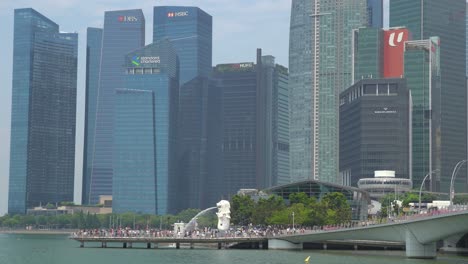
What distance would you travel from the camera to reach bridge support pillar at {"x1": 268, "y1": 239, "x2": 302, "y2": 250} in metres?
153

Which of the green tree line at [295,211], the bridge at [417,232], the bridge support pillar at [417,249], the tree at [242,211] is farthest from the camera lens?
the tree at [242,211]

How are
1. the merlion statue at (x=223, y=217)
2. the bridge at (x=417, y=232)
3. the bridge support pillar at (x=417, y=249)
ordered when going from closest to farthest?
1. the bridge at (x=417, y=232)
2. the bridge support pillar at (x=417, y=249)
3. the merlion statue at (x=223, y=217)

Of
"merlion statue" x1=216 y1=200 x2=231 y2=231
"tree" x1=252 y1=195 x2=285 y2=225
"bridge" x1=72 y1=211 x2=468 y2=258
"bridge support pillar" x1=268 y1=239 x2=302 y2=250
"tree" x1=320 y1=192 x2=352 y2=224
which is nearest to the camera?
"bridge" x1=72 y1=211 x2=468 y2=258

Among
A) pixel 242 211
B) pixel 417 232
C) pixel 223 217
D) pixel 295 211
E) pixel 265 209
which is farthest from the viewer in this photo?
pixel 242 211

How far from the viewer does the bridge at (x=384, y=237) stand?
11400cm

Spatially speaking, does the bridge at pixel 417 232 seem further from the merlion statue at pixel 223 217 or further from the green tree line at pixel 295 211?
the merlion statue at pixel 223 217

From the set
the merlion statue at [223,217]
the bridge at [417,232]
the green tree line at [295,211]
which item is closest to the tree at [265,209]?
the green tree line at [295,211]

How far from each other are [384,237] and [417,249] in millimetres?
8558

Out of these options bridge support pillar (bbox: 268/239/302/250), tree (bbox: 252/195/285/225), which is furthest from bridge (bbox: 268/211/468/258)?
tree (bbox: 252/195/285/225)

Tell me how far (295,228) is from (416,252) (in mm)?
50390

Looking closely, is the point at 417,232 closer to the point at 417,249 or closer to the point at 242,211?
the point at 417,249

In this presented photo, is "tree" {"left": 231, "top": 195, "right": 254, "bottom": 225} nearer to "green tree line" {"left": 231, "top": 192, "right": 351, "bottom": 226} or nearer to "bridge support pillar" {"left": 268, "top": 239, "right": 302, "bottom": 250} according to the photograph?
"green tree line" {"left": 231, "top": 192, "right": 351, "bottom": 226}

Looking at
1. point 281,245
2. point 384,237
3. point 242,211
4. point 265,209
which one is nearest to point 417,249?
point 384,237

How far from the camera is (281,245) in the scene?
503 feet
